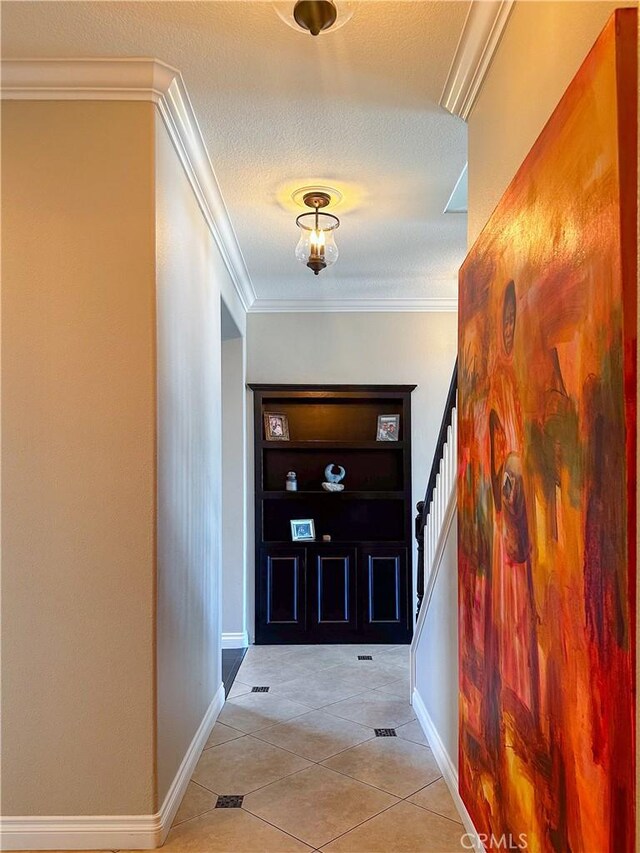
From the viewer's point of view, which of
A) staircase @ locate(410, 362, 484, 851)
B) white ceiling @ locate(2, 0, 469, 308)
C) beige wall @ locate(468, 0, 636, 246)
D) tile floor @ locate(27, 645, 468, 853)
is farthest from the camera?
staircase @ locate(410, 362, 484, 851)

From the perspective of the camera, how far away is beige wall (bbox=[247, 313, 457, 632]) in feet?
18.0

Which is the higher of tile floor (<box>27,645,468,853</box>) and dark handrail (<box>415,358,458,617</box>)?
dark handrail (<box>415,358,458,617</box>)

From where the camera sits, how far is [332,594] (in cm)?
525

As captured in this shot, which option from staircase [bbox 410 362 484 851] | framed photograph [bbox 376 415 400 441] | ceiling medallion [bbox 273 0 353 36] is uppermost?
ceiling medallion [bbox 273 0 353 36]

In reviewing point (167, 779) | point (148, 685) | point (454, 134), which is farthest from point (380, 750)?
point (454, 134)

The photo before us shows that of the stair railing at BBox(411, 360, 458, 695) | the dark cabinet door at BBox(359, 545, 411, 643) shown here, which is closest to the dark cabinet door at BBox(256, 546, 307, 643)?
the dark cabinet door at BBox(359, 545, 411, 643)

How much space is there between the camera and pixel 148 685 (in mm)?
2260

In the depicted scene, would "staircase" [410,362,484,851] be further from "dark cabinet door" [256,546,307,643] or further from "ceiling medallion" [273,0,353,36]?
"dark cabinet door" [256,546,307,643]

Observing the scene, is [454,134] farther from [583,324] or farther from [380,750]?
[380,750]

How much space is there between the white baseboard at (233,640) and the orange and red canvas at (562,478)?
3352 mm

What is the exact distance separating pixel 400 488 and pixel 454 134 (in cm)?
336

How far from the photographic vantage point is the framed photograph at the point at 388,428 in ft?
17.9

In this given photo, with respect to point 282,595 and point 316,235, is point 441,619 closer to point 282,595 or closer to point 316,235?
point 316,235
